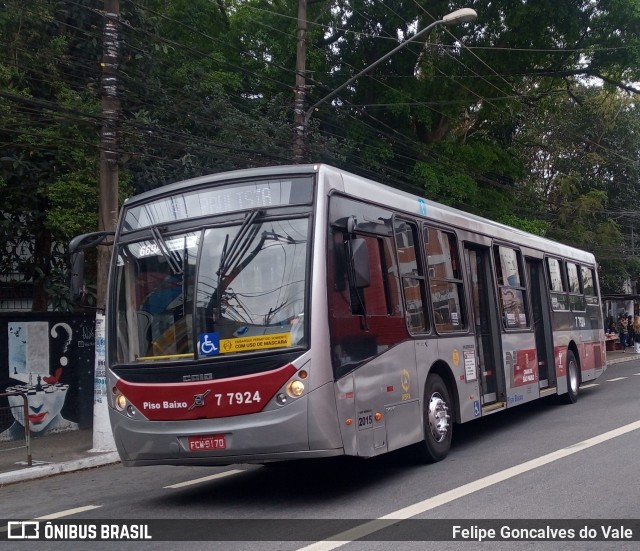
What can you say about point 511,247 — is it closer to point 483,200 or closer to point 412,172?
point 412,172

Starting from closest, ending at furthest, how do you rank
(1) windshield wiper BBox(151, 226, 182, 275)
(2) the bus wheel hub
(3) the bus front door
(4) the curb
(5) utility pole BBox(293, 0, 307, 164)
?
(1) windshield wiper BBox(151, 226, 182, 275) < (2) the bus wheel hub < (4) the curb < (3) the bus front door < (5) utility pole BBox(293, 0, 307, 164)

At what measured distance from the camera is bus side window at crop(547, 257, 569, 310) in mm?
15609

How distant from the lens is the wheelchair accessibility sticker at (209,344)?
7938 millimetres

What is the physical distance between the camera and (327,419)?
25.3 ft

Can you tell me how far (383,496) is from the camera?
27.5ft

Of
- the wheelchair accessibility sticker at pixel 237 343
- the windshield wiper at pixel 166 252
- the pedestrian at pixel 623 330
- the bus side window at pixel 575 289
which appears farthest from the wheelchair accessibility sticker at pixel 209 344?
the pedestrian at pixel 623 330

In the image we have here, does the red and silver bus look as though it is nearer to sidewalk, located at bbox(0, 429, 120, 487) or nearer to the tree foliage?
sidewalk, located at bbox(0, 429, 120, 487)

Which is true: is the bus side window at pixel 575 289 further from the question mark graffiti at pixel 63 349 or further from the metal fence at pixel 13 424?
the metal fence at pixel 13 424

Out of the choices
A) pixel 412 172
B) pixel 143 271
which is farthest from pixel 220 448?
pixel 412 172

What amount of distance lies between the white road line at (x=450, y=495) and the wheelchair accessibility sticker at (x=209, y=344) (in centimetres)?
211

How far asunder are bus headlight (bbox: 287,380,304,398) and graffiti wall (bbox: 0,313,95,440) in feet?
26.5

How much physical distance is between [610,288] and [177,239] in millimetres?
39390

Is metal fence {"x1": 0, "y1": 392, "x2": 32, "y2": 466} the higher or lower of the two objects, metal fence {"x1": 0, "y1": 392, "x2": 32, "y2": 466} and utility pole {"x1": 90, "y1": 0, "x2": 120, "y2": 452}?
the lower

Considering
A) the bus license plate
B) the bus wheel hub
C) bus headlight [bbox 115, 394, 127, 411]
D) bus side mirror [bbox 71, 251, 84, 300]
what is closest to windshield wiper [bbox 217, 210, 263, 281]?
the bus license plate
